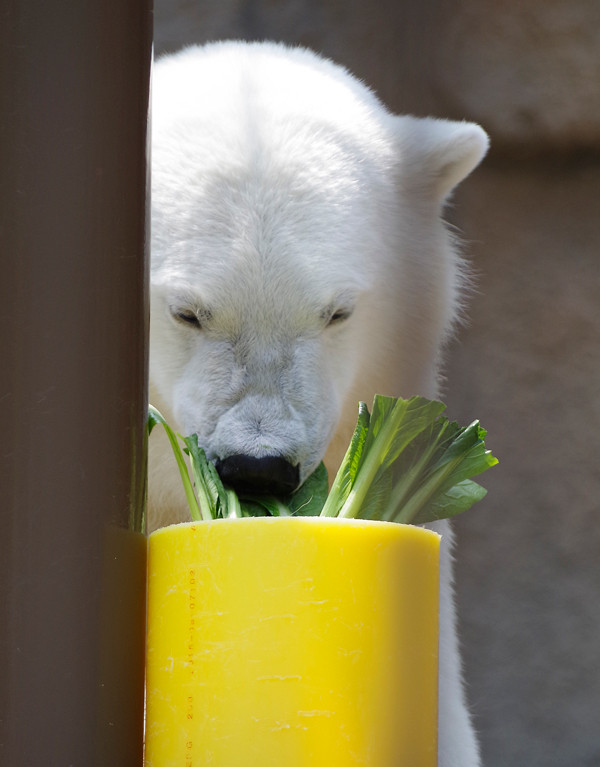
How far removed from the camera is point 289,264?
2.08m

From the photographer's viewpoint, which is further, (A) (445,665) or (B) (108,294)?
(A) (445,665)

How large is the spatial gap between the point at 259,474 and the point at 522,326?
191 centimetres

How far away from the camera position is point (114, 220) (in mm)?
1228

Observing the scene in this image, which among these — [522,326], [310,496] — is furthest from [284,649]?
[522,326]

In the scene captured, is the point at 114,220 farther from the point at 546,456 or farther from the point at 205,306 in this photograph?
the point at 546,456

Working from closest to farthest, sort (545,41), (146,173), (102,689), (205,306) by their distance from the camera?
(102,689) → (146,173) → (205,306) → (545,41)

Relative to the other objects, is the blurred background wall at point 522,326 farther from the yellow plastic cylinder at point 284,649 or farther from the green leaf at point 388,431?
the yellow plastic cylinder at point 284,649

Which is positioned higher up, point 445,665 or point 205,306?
point 205,306

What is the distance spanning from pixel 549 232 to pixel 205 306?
168cm

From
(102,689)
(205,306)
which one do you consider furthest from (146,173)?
(205,306)

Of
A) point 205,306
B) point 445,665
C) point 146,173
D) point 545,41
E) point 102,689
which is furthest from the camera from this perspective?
point 545,41

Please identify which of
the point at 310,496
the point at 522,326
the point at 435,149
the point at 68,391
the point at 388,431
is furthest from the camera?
the point at 522,326

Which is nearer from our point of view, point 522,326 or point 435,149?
point 435,149

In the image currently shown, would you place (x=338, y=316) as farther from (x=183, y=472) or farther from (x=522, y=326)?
(x=522, y=326)
